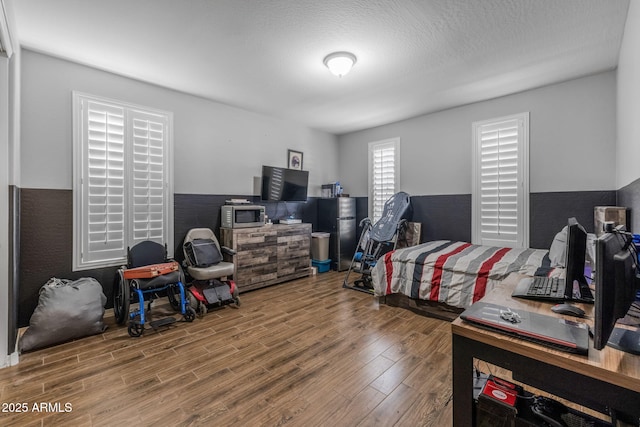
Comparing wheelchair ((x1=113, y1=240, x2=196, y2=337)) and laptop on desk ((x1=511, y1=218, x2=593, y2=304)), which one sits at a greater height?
laptop on desk ((x1=511, y1=218, x2=593, y2=304))

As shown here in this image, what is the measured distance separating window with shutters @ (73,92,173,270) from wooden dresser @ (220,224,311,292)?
92 centimetres

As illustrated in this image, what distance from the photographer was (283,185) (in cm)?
474

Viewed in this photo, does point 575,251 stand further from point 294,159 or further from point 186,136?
point 294,159

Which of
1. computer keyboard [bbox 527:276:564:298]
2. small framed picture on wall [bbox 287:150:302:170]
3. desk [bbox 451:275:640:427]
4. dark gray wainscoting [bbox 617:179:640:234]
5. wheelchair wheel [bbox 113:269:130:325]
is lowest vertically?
wheelchair wheel [bbox 113:269:130:325]

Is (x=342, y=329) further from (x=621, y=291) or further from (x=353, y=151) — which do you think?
(x=353, y=151)

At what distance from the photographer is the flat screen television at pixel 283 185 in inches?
179

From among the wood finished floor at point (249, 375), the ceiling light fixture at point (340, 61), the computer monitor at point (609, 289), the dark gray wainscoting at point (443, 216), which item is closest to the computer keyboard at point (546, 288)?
the computer monitor at point (609, 289)

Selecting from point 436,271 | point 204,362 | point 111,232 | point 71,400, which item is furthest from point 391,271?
point 111,232

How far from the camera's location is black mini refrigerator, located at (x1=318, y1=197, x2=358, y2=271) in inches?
208

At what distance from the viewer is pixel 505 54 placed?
2891mm

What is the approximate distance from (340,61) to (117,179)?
9.44 feet

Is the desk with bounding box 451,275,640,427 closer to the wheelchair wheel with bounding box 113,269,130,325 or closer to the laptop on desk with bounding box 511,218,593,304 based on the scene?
the laptop on desk with bounding box 511,218,593,304

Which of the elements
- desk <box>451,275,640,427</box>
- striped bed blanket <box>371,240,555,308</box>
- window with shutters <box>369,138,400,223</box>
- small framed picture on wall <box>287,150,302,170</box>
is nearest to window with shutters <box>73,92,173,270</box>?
small framed picture on wall <box>287,150,302,170</box>

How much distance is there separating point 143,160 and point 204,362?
259 cm
